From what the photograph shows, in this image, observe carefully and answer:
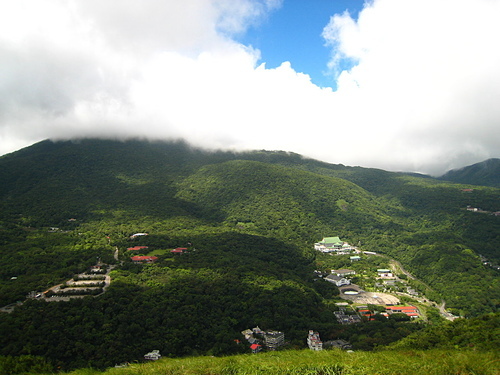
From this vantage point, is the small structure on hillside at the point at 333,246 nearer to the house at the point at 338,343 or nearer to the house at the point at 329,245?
the house at the point at 329,245

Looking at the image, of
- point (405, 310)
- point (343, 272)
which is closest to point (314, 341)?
point (405, 310)

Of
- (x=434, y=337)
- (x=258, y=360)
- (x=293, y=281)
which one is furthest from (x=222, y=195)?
(x=258, y=360)

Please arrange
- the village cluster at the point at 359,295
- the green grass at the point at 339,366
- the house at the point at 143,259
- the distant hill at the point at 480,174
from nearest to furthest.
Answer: the green grass at the point at 339,366 < the village cluster at the point at 359,295 < the house at the point at 143,259 < the distant hill at the point at 480,174

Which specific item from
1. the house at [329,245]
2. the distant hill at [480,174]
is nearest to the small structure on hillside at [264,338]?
the house at [329,245]

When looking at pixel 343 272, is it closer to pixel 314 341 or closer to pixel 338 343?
pixel 338 343

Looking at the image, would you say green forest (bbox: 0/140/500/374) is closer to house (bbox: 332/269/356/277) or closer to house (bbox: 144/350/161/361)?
house (bbox: 144/350/161/361)

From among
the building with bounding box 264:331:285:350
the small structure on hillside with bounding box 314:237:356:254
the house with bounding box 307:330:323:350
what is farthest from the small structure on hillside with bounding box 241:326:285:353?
the small structure on hillside with bounding box 314:237:356:254

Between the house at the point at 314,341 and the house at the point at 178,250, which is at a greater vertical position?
the house at the point at 178,250
